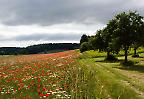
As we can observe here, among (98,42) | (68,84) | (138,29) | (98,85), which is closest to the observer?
(98,85)

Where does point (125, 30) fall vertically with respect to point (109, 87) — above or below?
above

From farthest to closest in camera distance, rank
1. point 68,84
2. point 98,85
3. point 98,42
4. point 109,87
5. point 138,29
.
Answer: point 98,42
point 138,29
point 109,87
point 68,84
point 98,85

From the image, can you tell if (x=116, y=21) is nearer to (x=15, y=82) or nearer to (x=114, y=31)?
(x=114, y=31)

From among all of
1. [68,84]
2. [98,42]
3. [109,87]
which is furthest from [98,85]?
[98,42]

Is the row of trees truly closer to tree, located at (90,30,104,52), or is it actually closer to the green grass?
tree, located at (90,30,104,52)

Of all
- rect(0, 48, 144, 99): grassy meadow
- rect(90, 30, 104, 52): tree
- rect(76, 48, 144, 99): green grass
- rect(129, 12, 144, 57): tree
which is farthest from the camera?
rect(90, 30, 104, 52): tree

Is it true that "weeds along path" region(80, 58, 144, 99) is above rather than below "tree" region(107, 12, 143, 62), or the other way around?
below

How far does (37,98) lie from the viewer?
37.7 ft

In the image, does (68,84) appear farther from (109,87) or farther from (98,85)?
(109,87)

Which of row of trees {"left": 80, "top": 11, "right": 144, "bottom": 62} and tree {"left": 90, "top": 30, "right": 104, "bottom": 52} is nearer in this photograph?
row of trees {"left": 80, "top": 11, "right": 144, "bottom": 62}

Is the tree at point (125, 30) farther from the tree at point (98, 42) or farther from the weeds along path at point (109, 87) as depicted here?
the weeds along path at point (109, 87)

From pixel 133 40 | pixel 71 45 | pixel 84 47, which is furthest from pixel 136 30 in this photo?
pixel 71 45

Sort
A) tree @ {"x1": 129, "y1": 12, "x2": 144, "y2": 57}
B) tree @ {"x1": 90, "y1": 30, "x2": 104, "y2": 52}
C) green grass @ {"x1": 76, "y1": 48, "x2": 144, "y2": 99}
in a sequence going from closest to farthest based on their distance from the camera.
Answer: green grass @ {"x1": 76, "y1": 48, "x2": 144, "y2": 99}, tree @ {"x1": 129, "y1": 12, "x2": 144, "y2": 57}, tree @ {"x1": 90, "y1": 30, "x2": 104, "y2": 52}

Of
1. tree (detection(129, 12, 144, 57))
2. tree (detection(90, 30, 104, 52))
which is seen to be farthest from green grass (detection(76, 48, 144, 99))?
tree (detection(90, 30, 104, 52))
